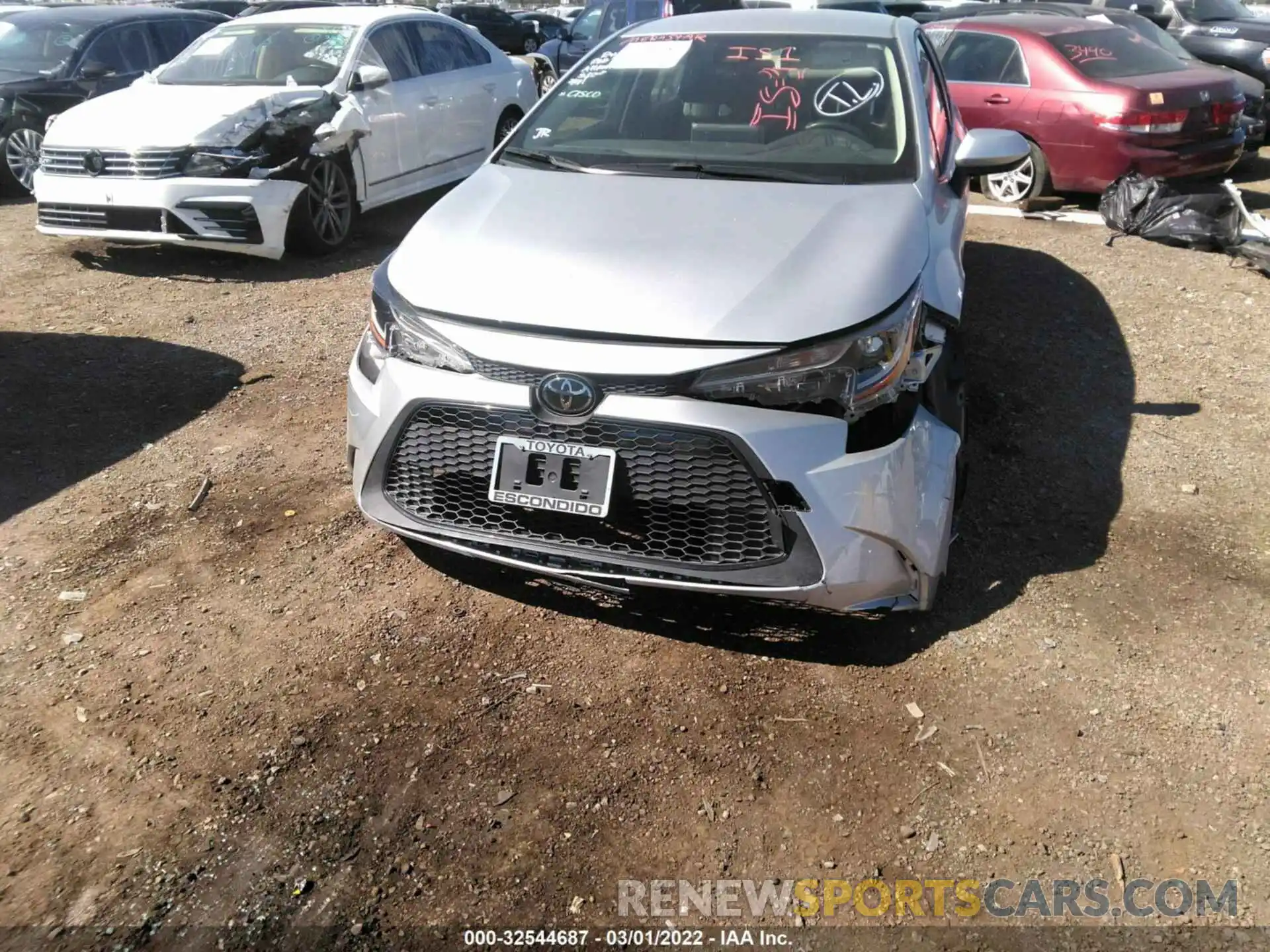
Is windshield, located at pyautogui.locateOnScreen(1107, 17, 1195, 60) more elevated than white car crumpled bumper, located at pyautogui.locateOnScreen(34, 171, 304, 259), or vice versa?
white car crumpled bumper, located at pyautogui.locateOnScreen(34, 171, 304, 259)

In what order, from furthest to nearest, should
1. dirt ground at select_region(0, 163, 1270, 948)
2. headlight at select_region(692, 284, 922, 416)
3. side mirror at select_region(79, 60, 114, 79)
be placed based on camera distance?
side mirror at select_region(79, 60, 114, 79), headlight at select_region(692, 284, 922, 416), dirt ground at select_region(0, 163, 1270, 948)

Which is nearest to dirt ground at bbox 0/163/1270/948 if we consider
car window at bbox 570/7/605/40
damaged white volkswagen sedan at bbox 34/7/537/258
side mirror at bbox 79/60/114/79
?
damaged white volkswagen sedan at bbox 34/7/537/258

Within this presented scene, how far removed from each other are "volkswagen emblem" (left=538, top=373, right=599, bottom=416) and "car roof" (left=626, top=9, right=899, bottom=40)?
2.43 meters

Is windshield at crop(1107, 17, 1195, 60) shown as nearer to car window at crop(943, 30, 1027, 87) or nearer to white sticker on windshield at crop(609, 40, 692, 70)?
car window at crop(943, 30, 1027, 87)

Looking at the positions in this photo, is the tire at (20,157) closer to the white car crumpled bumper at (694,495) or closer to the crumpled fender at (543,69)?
the crumpled fender at (543,69)

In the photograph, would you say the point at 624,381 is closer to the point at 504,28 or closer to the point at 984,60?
the point at 984,60

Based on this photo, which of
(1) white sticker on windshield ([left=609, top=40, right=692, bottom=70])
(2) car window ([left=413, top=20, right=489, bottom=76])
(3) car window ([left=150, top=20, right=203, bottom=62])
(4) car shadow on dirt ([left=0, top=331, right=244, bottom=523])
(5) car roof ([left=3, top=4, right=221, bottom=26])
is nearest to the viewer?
(4) car shadow on dirt ([left=0, top=331, right=244, bottom=523])

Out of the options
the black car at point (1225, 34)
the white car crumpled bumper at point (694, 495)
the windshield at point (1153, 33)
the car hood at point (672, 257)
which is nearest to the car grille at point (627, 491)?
the white car crumpled bumper at point (694, 495)

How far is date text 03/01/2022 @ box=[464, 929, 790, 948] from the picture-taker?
2.09 m

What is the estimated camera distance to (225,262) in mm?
6977

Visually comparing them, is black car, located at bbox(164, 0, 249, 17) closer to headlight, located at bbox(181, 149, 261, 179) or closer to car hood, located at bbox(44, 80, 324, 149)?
car hood, located at bbox(44, 80, 324, 149)

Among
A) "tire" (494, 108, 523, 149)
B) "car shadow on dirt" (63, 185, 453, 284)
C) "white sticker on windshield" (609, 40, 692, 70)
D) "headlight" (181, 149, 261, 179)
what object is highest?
"white sticker on windshield" (609, 40, 692, 70)

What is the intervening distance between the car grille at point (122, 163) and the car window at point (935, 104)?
4624mm

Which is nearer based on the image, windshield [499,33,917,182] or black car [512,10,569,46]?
windshield [499,33,917,182]
